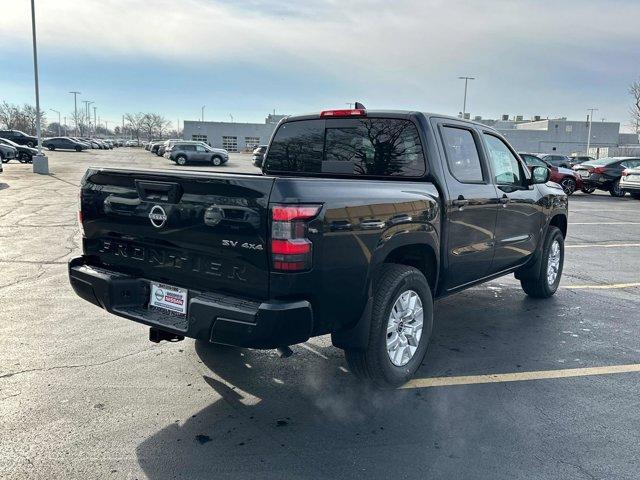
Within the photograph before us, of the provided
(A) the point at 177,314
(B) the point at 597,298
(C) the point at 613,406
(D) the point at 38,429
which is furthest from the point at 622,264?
(D) the point at 38,429

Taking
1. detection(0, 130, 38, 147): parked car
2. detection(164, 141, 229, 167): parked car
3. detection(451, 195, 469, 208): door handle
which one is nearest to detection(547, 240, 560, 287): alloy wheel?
detection(451, 195, 469, 208): door handle

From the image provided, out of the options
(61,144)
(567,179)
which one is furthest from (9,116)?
(567,179)

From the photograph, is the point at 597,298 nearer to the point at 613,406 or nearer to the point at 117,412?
the point at 613,406

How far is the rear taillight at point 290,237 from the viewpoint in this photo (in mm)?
2926

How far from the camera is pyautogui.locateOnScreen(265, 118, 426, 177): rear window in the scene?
4.32 m

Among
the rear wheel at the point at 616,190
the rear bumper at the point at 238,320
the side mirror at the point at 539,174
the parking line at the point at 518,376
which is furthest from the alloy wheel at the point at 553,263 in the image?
the rear wheel at the point at 616,190

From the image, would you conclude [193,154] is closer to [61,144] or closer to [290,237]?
[61,144]

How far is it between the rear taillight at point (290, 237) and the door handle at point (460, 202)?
1782 millimetres

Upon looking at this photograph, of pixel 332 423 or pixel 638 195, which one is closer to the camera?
pixel 332 423

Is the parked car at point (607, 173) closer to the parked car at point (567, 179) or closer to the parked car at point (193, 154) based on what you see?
the parked car at point (567, 179)

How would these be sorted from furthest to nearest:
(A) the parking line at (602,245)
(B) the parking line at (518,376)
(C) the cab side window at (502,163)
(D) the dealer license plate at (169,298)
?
(A) the parking line at (602,245), (C) the cab side window at (502,163), (B) the parking line at (518,376), (D) the dealer license plate at (169,298)

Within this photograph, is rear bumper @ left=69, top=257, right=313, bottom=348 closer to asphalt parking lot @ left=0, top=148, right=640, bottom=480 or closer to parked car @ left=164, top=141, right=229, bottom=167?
asphalt parking lot @ left=0, top=148, right=640, bottom=480

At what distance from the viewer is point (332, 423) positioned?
11.3ft

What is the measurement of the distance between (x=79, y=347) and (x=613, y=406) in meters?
Result: 4.17
